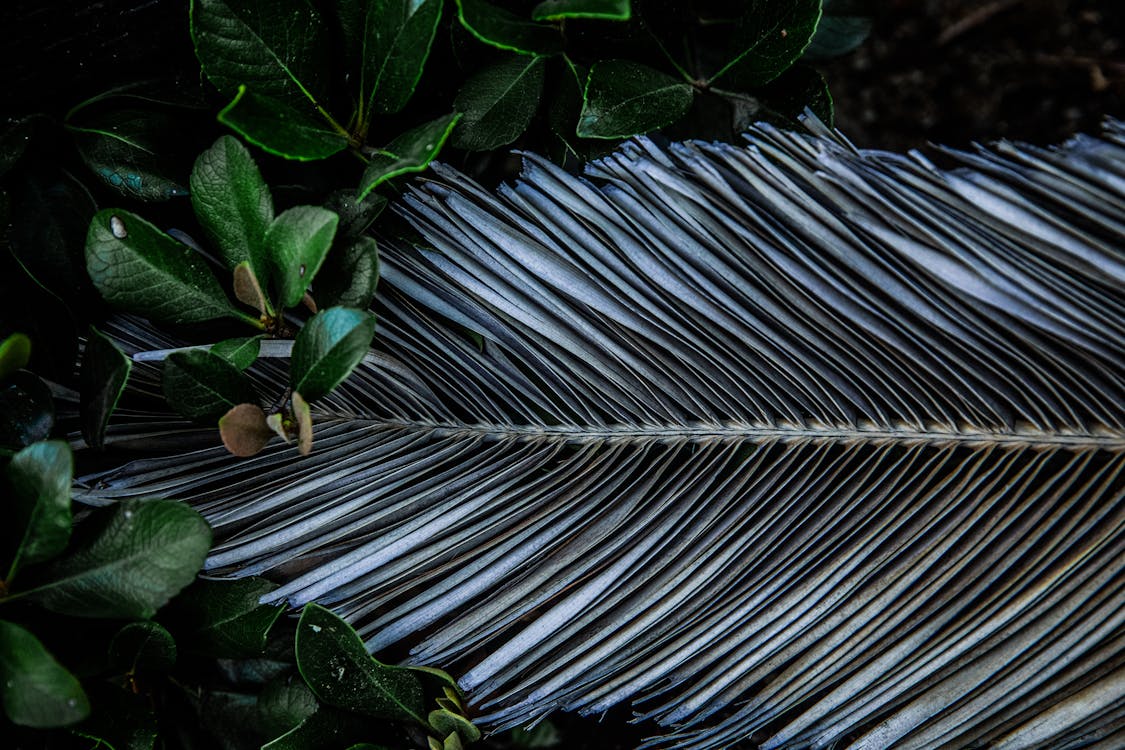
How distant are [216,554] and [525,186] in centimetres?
59

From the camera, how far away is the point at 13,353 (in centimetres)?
87

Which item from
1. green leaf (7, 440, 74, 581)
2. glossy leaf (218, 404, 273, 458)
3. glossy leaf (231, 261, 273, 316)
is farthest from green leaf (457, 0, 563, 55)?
green leaf (7, 440, 74, 581)

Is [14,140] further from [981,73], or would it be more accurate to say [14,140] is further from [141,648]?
[981,73]

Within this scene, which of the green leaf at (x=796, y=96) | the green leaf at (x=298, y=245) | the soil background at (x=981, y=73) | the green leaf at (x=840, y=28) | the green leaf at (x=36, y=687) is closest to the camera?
the green leaf at (x=36, y=687)

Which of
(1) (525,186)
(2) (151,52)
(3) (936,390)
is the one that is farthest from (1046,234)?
(2) (151,52)

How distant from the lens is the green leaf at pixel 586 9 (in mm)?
809

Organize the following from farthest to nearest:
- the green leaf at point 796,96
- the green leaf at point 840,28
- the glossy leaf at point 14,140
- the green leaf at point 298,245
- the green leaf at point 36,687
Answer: the green leaf at point 840,28
the green leaf at point 796,96
the glossy leaf at point 14,140
the green leaf at point 298,245
the green leaf at point 36,687

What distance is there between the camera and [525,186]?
106cm

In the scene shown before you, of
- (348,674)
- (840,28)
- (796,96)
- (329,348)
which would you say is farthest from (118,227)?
(840,28)

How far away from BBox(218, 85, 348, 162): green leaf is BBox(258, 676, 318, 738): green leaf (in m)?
0.62

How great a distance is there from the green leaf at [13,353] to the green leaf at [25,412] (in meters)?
0.06

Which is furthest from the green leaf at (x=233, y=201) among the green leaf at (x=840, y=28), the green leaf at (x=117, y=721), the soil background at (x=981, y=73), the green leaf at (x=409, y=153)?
the soil background at (x=981, y=73)

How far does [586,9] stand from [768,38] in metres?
0.31

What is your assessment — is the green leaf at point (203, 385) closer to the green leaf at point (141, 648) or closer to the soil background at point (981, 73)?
the green leaf at point (141, 648)
